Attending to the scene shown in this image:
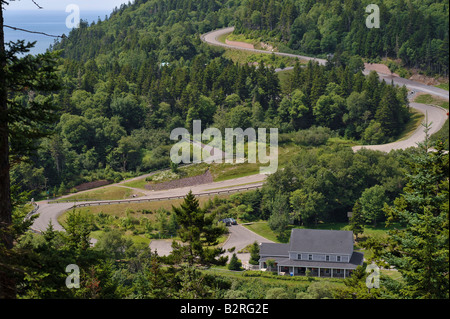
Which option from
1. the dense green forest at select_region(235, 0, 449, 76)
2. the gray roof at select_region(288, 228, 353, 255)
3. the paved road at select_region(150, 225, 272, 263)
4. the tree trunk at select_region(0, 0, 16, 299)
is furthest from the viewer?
the dense green forest at select_region(235, 0, 449, 76)

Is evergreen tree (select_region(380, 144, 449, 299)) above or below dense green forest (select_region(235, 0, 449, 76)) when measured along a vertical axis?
below

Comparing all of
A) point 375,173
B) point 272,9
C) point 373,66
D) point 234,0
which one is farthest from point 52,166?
point 234,0

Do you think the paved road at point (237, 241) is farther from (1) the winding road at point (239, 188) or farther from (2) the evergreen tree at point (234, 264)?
(2) the evergreen tree at point (234, 264)

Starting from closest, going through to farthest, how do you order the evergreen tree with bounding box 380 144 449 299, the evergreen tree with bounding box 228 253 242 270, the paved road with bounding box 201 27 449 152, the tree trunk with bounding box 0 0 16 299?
the tree trunk with bounding box 0 0 16 299 < the evergreen tree with bounding box 380 144 449 299 < the evergreen tree with bounding box 228 253 242 270 < the paved road with bounding box 201 27 449 152

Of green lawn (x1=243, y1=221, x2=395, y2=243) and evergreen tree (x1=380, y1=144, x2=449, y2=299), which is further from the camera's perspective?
green lawn (x1=243, y1=221, x2=395, y2=243)

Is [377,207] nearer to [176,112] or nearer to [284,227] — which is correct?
[284,227]

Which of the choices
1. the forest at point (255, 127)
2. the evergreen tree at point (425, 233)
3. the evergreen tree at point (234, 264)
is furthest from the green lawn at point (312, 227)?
the evergreen tree at point (425, 233)

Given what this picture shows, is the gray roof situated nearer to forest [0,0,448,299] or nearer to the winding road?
forest [0,0,448,299]

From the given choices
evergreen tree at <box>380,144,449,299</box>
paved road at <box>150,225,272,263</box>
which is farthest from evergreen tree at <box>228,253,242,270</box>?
evergreen tree at <box>380,144,449,299</box>
